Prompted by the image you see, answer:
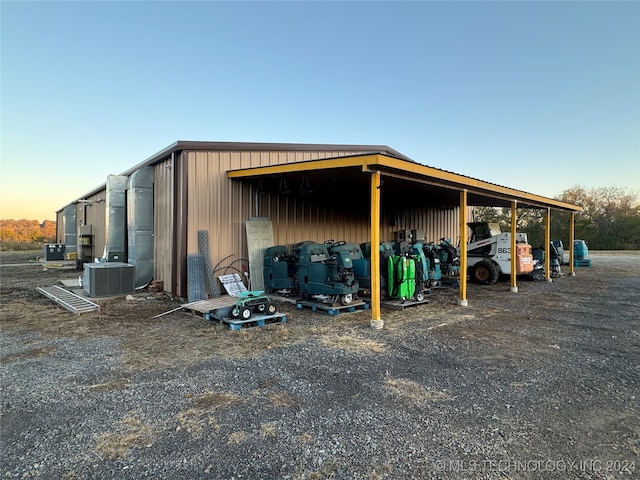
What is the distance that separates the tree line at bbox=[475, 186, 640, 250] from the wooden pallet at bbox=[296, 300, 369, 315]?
977 inches

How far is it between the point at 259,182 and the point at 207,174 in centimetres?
123

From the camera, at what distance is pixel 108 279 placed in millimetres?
8008

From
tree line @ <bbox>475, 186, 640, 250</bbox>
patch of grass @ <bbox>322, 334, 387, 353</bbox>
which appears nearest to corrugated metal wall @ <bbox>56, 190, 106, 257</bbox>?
patch of grass @ <bbox>322, 334, 387, 353</bbox>

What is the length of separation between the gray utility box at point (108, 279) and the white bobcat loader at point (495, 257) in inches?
368

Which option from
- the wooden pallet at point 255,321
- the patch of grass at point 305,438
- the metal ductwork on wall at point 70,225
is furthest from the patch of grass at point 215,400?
Answer: the metal ductwork on wall at point 70,225

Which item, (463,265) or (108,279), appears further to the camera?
(108,279)

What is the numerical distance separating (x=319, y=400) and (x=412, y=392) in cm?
85

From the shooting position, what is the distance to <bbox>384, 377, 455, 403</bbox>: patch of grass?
321 centimetres

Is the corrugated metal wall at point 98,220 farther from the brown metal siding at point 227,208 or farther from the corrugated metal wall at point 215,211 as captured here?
the brown metal siding at point 227,208

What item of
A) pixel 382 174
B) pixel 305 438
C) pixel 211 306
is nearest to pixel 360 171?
pixel 382 174

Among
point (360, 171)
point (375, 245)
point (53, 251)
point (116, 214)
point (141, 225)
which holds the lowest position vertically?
point (53, 251)

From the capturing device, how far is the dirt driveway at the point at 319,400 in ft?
7.50

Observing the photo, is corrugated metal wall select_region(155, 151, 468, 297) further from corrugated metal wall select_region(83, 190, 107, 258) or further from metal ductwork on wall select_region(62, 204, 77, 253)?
metal ductwork on wall select_region(62, 204, 77, 253)

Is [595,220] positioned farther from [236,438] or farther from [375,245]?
[236,438]
